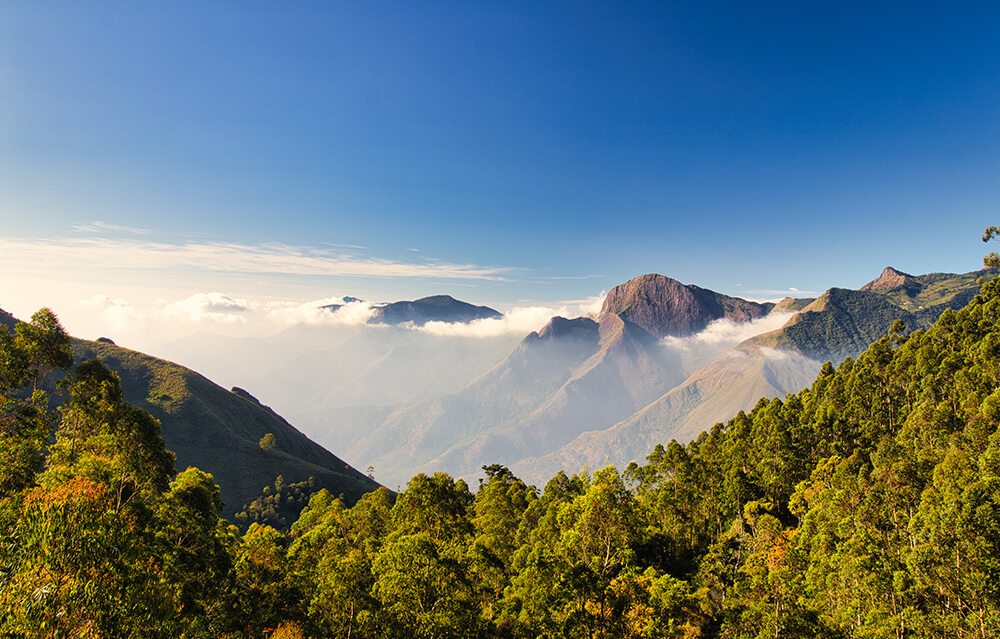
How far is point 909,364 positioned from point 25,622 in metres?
114

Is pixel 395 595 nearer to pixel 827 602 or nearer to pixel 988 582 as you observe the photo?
pixel 827 602

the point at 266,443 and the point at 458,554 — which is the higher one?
the point at 458,554

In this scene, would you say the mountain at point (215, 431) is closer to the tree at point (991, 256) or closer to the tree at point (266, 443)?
the tree at point (266, 443)

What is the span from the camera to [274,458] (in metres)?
156

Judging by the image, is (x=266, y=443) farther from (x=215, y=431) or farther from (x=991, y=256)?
(x=991, y=256)

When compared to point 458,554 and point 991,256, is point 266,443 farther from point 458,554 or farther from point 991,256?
point 991,256

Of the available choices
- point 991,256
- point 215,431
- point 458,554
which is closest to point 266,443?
point 215,431

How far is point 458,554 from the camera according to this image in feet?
104

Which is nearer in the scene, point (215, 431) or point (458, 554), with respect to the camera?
point (458, 554)

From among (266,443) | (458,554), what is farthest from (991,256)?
(266,443)

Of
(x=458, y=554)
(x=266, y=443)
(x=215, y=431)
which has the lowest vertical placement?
(x=266, y=443)

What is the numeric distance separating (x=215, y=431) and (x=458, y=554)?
161 meters

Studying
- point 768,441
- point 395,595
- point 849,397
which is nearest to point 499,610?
point 395,595

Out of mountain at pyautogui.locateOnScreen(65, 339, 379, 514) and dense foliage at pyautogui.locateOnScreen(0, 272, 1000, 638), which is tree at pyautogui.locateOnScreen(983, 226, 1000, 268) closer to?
dense foliage at pyautogui.locateOnScreen(0, 272, 1000, 638)
